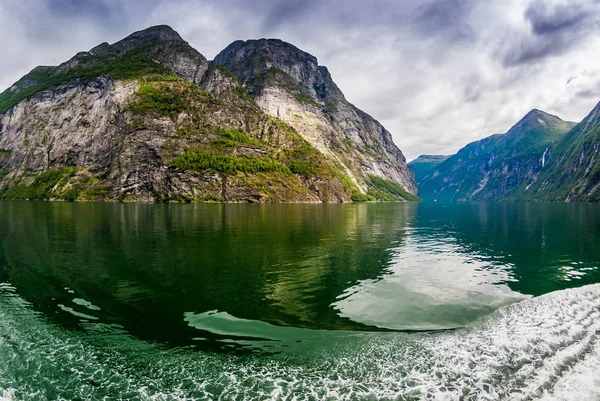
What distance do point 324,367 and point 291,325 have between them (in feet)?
15.1

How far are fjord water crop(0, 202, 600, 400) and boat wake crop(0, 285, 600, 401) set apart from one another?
7 cm

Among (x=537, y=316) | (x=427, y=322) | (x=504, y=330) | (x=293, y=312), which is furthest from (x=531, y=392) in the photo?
(x=293, y=312)

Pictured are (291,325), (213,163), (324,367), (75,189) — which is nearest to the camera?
(324,367)

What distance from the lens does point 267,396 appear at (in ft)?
35.9

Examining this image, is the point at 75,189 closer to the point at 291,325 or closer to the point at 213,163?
the point at 213,163

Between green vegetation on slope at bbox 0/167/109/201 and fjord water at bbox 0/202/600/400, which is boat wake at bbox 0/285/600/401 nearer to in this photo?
fjord water at bbox 0/202/600/400

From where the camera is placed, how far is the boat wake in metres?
11.2

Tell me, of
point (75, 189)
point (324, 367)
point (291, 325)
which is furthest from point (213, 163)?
point (324, 367)

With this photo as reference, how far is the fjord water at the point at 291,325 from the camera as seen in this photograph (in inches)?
462

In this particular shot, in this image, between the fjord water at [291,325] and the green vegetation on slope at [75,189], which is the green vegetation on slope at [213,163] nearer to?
the green vegetation on slope at [75,189]

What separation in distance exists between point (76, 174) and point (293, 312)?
216611 millimetres

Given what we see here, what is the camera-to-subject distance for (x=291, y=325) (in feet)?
56.9

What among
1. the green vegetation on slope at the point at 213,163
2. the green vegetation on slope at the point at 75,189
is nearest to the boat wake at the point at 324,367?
the green vegetation on slope at the point at 213,163

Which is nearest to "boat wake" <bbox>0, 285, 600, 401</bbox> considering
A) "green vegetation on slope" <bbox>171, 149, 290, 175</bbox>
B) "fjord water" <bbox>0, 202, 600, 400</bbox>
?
"fjord water" <bbox>0, 202, 600, 400</bbox>
